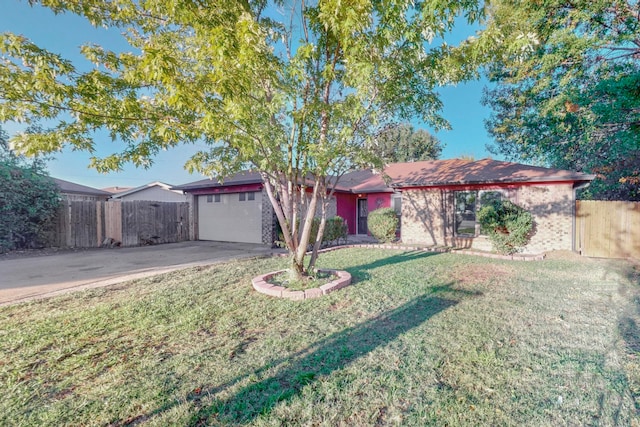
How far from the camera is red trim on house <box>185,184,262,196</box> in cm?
1221

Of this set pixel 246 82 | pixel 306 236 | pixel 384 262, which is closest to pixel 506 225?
pixel 384 262

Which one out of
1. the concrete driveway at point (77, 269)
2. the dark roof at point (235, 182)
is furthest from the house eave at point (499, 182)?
the concrete driveway at point (77, 269)

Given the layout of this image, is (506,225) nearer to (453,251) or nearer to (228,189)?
(453,251)

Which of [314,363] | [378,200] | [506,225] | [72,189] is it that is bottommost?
[314,363]

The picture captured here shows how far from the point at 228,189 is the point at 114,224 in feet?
15.9

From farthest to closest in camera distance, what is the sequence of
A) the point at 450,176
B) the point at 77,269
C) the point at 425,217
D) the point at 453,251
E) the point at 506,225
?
1. the point at 425,217
2. the point at 450,176
3. the point at 453,251
4. the point at 506,225
5. the point at 77,269

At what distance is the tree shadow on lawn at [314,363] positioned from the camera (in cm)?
215

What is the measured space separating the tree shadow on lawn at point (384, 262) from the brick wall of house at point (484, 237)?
6.73 feet

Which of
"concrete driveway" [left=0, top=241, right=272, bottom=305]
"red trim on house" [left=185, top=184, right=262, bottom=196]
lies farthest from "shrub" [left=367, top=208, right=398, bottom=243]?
"concrete driveway" [left=0, top=241, right=272, bottom=305]

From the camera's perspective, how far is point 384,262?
789 cm

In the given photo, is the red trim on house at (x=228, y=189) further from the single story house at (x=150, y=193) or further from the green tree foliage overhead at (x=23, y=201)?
the single story house at (x=150, y=193)

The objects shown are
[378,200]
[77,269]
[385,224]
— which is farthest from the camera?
[378,200]

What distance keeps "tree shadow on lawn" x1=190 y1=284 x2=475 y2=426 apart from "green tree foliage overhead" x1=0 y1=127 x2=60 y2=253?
1211 cm

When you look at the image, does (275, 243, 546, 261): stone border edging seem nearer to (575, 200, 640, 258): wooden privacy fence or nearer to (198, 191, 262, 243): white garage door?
(575, 200, 640, 258): wooden privacy fence
